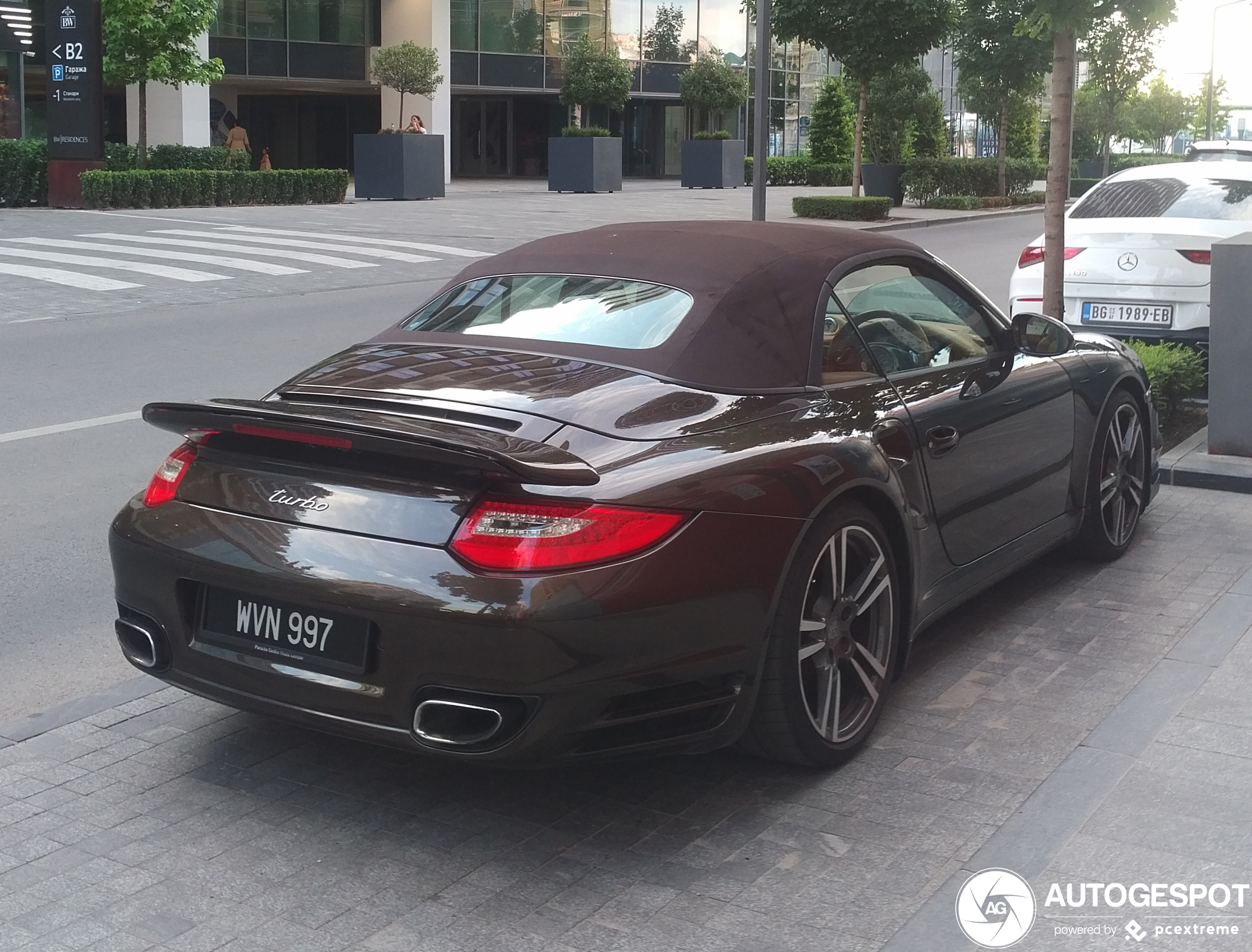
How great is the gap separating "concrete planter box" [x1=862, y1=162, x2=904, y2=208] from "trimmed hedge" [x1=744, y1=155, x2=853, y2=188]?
895 centimetres

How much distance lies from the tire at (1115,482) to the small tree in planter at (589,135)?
3621 cm

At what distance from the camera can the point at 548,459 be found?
3.53 meters

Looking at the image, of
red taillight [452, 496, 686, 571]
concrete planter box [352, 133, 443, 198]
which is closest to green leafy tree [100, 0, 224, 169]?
concrete planter box [352, 133, 443, 198]

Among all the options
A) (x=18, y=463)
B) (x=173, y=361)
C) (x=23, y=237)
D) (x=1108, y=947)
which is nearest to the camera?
(x=1108, y=947)

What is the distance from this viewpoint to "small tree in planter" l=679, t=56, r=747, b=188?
47.2m

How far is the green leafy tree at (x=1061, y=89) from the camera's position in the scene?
30.3ft

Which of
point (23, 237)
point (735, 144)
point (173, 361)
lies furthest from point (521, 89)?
point (173, 361)

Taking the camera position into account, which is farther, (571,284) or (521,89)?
(521,89)

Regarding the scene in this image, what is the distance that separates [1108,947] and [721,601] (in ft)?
3.70

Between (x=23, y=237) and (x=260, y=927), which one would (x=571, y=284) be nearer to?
(x=260, y=927)

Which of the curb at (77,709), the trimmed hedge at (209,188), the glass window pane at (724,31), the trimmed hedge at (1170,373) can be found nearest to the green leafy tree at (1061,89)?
the trimmed hedge at (1170,373)

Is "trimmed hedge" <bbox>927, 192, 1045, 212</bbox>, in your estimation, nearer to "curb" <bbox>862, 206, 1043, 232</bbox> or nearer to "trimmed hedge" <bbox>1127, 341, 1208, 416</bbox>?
"curb" <bbox>862, 206, 1043, 232</bbox>

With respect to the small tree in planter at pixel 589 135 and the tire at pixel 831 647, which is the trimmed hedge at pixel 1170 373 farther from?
the small tree in planter at pixel 589 135

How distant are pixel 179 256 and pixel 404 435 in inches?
639
